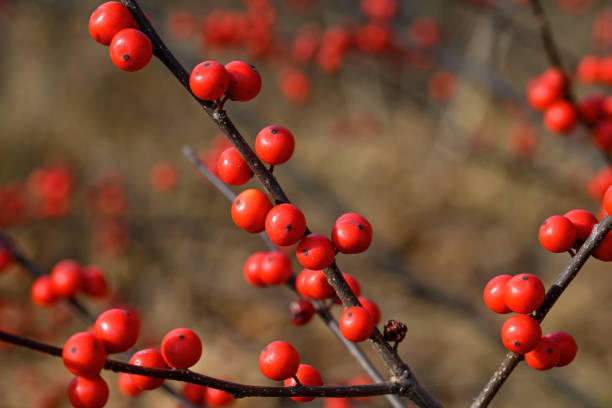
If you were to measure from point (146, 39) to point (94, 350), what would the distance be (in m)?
0.60

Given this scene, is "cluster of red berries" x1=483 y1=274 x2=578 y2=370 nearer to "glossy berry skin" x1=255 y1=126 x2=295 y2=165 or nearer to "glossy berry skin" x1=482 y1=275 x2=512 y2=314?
"glossy berry skin" x1=482 y1=275 x2=512 y2=314

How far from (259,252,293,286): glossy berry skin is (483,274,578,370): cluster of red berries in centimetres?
52

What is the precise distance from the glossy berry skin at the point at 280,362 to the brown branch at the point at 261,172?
0.16 meters

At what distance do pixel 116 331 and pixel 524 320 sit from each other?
0.80m

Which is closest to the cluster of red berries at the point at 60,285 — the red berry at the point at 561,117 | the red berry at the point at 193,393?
the red berry at the point at 193,393

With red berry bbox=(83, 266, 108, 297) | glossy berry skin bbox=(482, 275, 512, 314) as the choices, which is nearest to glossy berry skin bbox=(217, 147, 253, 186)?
glossy berry skin bbox=(482, 275, 512, 314)

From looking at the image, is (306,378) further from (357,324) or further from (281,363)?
(357,324)

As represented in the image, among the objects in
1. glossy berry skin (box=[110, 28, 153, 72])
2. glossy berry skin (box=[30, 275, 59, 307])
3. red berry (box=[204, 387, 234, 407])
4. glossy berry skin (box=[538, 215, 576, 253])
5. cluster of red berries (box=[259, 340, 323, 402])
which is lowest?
glossy berry skin (box=[30, 275, 59, 307])

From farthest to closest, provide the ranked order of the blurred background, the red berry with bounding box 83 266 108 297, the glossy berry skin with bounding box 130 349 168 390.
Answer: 1. the blurred background
2. the red berry with bounding box 83 266 108 297
3. the glossy berry skin with bounding box 130 349 168 390

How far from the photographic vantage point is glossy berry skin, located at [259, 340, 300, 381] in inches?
41.6

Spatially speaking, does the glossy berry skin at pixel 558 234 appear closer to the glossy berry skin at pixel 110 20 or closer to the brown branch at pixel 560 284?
the brown branch at pixel 560 284

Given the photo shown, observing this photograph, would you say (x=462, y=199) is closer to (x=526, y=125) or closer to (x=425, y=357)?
(x=526, y=125)

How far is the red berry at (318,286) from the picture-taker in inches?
45.9

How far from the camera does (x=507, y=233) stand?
6090 millimetres
